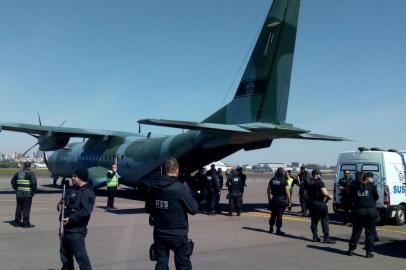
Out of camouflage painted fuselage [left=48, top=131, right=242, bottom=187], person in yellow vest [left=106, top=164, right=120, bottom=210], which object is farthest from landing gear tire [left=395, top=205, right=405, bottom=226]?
person in yellow vest [left=106, top=164, right=120, bottom=210]

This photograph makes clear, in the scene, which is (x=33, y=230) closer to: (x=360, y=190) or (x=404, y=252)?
(x=360, y=190)

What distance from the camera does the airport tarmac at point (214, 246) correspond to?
848cm

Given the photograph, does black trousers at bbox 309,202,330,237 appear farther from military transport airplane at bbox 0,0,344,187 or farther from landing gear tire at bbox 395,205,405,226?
landing gear tire at bbox 395,205,405,226

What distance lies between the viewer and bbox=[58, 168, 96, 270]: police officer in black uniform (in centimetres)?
623

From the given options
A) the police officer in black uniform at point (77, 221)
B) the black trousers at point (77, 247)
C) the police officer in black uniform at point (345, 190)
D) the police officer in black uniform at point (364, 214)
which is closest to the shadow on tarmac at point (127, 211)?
the police officer in black uniform at point (345, 190)

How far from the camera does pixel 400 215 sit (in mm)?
14594

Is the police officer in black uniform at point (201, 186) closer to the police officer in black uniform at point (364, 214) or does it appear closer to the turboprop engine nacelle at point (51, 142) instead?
the police officer in black uniform at point (364, 214)

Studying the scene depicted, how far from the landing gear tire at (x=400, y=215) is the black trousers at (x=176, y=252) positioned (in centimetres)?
1100

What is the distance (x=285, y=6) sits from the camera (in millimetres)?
16078

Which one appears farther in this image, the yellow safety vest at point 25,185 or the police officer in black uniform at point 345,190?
the police officer in black uniform at point 345,190

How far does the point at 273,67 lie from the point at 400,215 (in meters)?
6.79

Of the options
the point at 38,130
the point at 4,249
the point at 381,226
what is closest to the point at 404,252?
the point at 381,226

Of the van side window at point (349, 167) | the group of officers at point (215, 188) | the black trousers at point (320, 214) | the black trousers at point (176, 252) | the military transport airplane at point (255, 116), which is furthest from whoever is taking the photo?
the group of officers at point (215, 188)

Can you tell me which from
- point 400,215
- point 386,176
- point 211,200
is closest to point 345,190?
point 386,176
